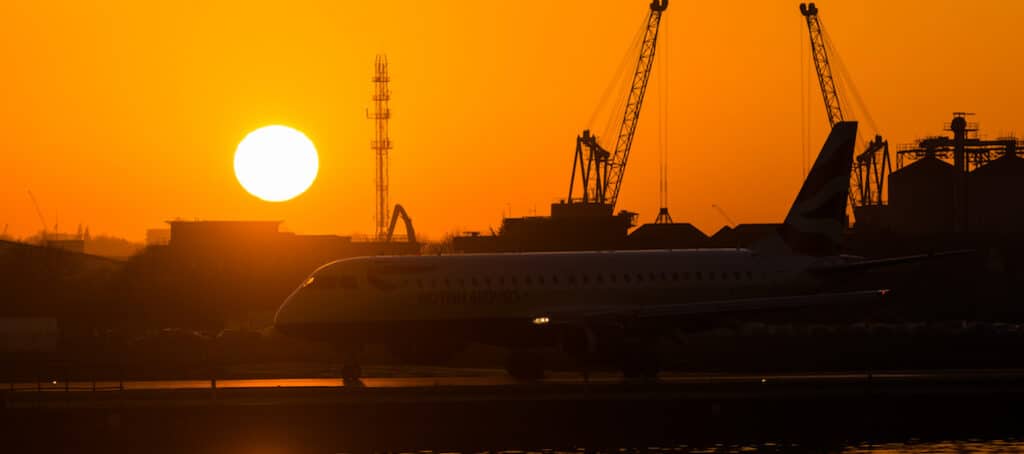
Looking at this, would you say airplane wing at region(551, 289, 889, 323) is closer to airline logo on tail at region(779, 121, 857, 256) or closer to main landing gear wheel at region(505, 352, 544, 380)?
main landing gear wheel at region(505, 352, 544, 380)

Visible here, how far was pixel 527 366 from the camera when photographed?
235 ft

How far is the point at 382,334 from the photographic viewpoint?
70.4 meters

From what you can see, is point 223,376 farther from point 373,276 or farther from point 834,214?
point 834,214

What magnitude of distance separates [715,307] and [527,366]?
836 cm

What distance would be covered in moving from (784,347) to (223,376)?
30.2 m

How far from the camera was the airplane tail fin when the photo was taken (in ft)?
255

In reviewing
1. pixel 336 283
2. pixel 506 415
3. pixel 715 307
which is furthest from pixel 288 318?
Result: pixel 715 307

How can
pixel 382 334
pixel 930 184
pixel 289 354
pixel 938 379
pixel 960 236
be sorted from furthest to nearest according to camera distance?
pixel 930 184, pixel 960 236, pixel 289 354, pixel 382 334, pixel 938 379

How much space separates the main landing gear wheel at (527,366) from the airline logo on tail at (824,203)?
1408cm

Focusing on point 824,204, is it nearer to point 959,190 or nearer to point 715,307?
point 715,307

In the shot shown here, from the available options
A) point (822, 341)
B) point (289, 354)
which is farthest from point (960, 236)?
point (289, 354)

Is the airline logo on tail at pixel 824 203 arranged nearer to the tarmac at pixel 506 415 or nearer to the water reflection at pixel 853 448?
the tarmac at pixel 506 415

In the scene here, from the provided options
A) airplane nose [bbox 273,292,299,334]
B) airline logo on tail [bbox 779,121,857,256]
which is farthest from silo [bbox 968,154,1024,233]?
airplane nose [bbox 273,292,299,334]

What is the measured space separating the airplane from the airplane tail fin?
181 centimetres
